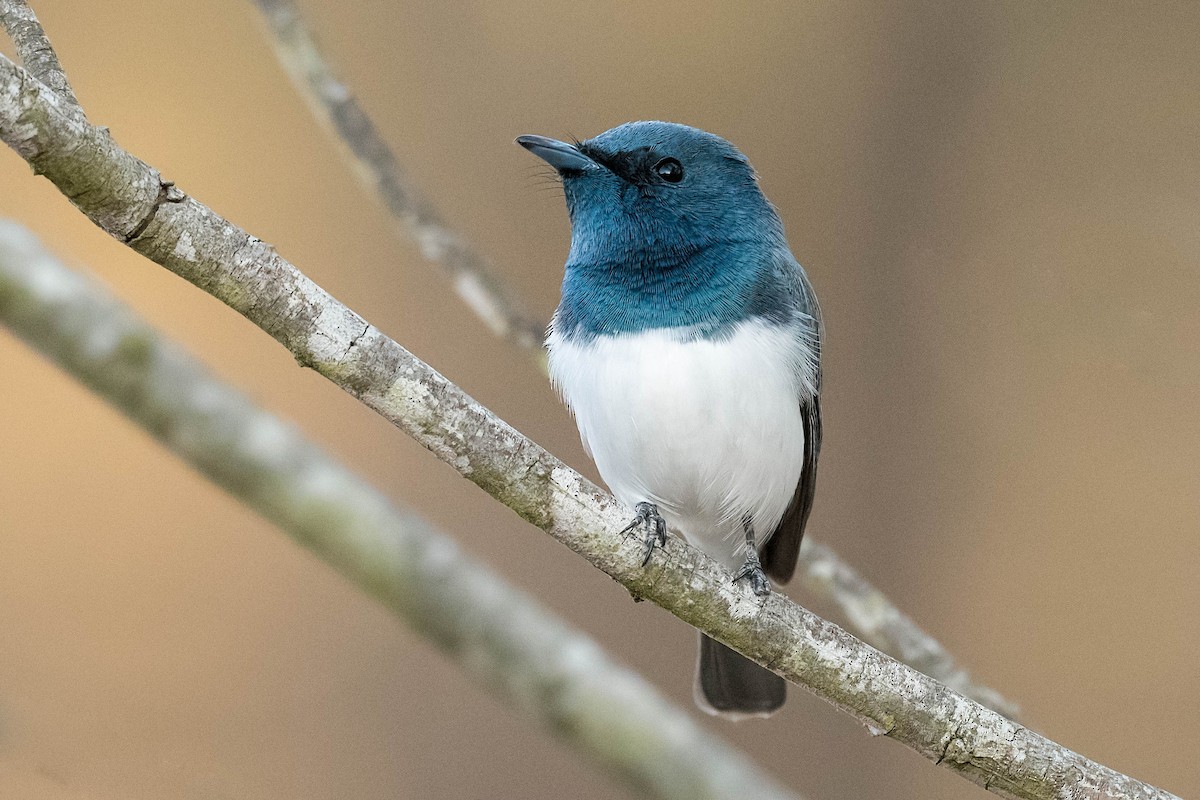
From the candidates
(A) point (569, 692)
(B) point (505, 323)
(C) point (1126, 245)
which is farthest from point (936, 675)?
(C) point (1126, 245)

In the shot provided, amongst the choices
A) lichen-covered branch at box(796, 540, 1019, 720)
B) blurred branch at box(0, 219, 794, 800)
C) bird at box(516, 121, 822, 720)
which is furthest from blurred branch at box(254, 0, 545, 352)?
blurred branch at box(0, 219, 794, 800)

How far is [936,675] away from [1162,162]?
1837 millimetres

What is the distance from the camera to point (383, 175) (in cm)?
213

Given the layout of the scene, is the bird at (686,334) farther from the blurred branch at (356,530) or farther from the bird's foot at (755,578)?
the blurred branch at (356,530)

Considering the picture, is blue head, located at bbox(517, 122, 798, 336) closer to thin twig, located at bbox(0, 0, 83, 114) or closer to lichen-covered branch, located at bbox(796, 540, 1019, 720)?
lichen-covered branch, located at bbox(796, 540, 1019, 720)

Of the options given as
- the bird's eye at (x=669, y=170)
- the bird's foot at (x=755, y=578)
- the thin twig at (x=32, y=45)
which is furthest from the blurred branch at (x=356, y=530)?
the bird's eye at (x=669, y=170)

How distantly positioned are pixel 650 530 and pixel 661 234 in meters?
0.62

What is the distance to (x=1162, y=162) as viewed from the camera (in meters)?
3.20

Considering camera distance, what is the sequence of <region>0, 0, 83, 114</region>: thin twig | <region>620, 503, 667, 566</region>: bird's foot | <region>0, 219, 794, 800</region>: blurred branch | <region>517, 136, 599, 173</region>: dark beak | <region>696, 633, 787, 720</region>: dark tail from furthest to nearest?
<region>696, 633, 787, 720</region>: dark tail → <region>517, 136, 599, 173</region>: dark beak → <region>620, 503, 667, 566</region>: bird's foot → <region>0, 0, 83, 114</region>: thin twig → <region>0, 219, 794, 800</region>: blurred branch

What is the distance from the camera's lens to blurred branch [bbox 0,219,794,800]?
1000 mm

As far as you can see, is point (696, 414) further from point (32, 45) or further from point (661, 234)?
point (32, 45)

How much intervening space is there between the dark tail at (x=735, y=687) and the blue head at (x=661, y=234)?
0.77 meters

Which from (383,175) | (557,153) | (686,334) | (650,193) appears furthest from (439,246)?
(686,334)

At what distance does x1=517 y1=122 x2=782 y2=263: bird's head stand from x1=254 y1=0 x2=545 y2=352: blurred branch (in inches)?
8.2
